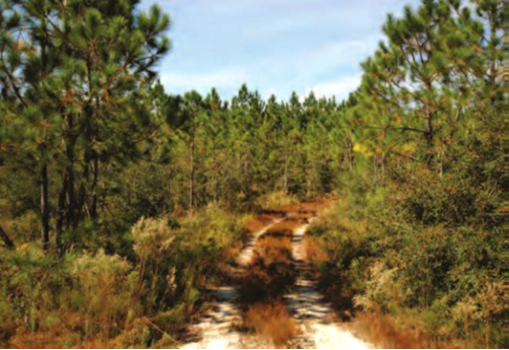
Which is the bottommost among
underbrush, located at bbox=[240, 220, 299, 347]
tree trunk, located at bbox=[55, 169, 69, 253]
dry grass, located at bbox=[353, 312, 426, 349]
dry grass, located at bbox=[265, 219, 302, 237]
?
dry grass, located at bbox=[353, 312, 426, 349]

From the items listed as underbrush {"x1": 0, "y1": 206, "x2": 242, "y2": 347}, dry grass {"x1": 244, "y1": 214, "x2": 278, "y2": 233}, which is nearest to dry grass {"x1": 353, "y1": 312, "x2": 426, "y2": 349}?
underbrush {"x1": 0, "y1": 206, "x2": 242, "y2": 347}

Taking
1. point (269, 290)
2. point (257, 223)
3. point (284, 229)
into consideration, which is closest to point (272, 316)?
point (269, 290)

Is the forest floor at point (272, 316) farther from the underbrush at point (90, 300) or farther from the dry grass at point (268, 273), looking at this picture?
the underbrush at point (90, 300)

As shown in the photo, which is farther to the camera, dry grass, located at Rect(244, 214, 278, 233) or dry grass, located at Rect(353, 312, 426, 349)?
dry grass, located at Rect(244, 214, 278, 233)

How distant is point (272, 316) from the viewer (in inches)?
249

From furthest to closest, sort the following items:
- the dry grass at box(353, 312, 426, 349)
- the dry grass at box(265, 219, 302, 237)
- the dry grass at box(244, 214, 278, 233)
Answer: the dry grass at box(244, 214, 278, 233), the dry grass at box(265, 219, 302, 237), the dry grass at box(353, 312, 426, 349)

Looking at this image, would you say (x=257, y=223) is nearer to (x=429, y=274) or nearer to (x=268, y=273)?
(x=268, y=273)

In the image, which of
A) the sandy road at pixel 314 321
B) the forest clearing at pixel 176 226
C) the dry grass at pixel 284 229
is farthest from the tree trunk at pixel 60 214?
the dry grass at pixel 284 229

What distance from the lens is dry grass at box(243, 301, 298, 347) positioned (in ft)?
18.4

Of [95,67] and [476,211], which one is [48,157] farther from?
[476,211]

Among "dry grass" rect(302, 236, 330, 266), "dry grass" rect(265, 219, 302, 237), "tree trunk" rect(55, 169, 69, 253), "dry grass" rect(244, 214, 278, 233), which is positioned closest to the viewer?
"tree trunk" rect(55, 169, 69, 253)

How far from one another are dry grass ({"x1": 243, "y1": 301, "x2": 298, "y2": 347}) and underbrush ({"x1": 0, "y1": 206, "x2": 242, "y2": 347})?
131cm

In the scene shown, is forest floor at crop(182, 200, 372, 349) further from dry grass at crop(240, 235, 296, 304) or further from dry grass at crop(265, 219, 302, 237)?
dry grass at crop(265, 219, 302, 237)

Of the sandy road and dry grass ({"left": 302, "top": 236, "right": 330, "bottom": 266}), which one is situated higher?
dry grass ({"left": 302, "top": 236, "right": 330, "bottom": 266})
